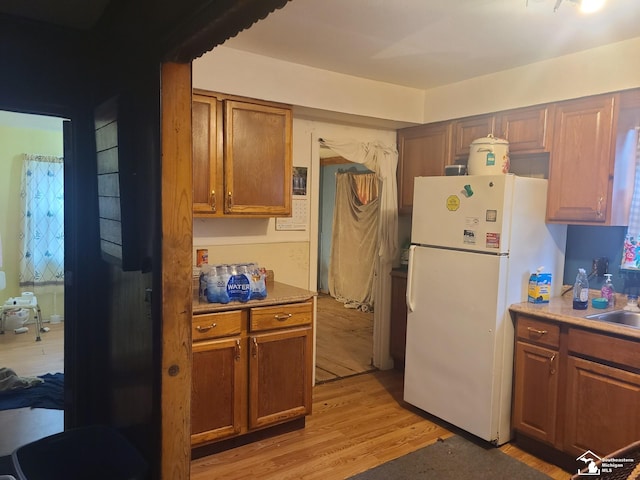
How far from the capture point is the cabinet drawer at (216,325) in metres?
2.50

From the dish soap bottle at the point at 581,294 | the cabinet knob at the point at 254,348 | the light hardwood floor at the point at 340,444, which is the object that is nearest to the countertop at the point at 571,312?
the dish soap bottle at the point at 581,294

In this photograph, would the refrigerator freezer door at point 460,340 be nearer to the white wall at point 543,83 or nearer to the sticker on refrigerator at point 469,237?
the sticker on refrigerator at point 469,237

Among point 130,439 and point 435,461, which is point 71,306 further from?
point 435,461

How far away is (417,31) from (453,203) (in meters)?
1.04

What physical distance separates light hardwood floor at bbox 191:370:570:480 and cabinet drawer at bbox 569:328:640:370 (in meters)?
0.70

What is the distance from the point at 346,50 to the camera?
111 inches

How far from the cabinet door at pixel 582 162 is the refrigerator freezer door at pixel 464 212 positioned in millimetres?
411

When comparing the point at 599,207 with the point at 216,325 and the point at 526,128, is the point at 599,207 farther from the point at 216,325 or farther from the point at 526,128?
the point at 216,325

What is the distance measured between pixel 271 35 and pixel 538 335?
2.29 meters

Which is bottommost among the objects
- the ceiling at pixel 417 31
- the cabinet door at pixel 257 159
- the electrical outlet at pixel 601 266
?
the electrical outlet at pixel 601 266

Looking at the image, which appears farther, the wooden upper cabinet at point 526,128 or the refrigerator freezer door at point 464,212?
the wooden upper cabinet at point 526,128

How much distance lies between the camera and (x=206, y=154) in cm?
282

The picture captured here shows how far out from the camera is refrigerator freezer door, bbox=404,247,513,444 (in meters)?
2.72

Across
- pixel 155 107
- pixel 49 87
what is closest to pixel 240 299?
pixel 155 107
